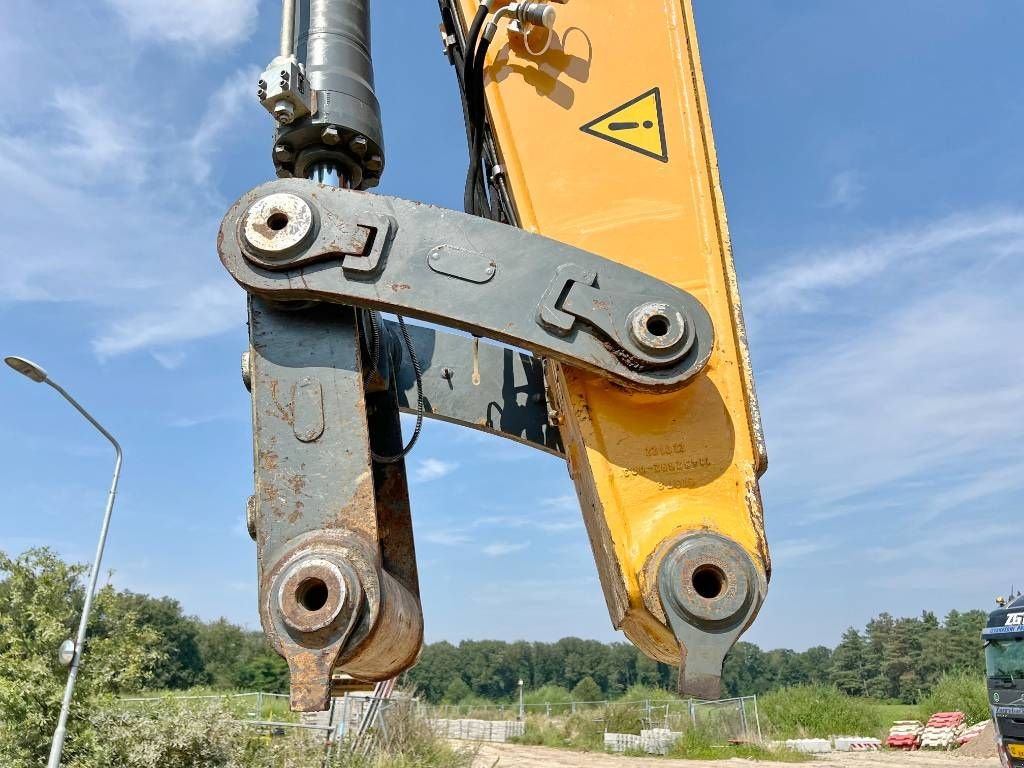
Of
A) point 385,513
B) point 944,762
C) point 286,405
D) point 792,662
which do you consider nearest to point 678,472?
point 286,405

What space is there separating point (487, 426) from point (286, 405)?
133 centimetres

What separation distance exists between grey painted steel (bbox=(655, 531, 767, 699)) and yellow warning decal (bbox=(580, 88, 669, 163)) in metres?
1.31

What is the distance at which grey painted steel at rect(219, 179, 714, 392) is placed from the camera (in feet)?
7.63

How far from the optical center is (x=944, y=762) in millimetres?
20578

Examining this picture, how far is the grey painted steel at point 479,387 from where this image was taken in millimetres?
3619

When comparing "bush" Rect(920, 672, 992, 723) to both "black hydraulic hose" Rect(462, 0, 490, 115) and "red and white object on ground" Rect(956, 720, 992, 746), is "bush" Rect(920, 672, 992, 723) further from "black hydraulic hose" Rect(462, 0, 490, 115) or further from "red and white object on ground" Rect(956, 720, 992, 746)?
"black hydraulic hose" Rect(462, 0, 490, 115)

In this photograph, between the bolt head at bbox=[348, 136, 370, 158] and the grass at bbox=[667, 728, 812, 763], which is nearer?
the bolt head at bbox=[348, 136, 370, 158]

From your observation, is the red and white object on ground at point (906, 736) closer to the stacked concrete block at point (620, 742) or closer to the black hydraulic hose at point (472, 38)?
the stacked concrete block at point (620, 742)

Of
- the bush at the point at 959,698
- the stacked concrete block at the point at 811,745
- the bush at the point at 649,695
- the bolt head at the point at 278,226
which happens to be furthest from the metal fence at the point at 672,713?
the bolt head at the point at 278,226

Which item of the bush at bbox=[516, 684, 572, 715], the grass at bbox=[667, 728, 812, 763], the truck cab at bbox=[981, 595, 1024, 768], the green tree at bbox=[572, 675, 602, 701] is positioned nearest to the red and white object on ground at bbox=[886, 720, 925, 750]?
the grass at bbox=[667, 728, 812, 763]

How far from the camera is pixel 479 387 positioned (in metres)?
3.70

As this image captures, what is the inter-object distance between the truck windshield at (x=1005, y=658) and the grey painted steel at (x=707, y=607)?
11.4 meters

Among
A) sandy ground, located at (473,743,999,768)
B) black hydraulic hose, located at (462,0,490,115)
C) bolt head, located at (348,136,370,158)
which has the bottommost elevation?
sandy ground, located at (473,743,999,768)

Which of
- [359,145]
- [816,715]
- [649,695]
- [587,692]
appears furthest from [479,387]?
[587,692]
